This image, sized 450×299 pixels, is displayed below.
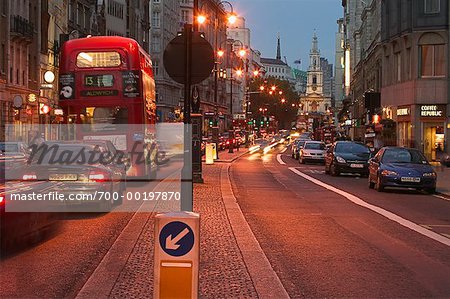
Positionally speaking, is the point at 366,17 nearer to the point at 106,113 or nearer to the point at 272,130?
the point at 106,113

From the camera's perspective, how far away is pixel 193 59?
1005 centimetres

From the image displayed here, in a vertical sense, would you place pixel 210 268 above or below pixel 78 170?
below

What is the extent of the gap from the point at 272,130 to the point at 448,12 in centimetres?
12514

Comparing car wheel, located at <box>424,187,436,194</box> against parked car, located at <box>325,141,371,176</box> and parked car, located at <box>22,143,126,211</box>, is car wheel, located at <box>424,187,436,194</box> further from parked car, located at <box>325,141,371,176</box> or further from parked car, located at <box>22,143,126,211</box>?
parked car, located at <box>22,143,126,211</box>

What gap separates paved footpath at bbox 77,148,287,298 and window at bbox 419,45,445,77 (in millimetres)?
39250

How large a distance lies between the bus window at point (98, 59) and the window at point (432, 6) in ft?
109

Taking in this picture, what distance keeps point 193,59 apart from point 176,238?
4544 millimetres

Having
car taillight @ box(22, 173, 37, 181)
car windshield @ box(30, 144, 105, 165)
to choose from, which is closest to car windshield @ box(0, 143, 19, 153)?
car windshield @ box(30, 144, 105, 165)

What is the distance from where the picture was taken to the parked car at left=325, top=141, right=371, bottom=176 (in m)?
34.4

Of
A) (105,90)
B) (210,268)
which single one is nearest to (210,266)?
(210,268)

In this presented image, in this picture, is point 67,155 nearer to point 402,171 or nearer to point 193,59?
point 193,59

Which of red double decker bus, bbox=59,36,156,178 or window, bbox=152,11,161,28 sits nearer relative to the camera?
red double decker bus, bbox=59,36,156,178

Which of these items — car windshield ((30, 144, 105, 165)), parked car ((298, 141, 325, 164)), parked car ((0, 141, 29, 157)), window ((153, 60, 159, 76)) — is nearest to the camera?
car windshield ((30, 144, 105, 165))

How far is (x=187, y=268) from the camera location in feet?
19.5
